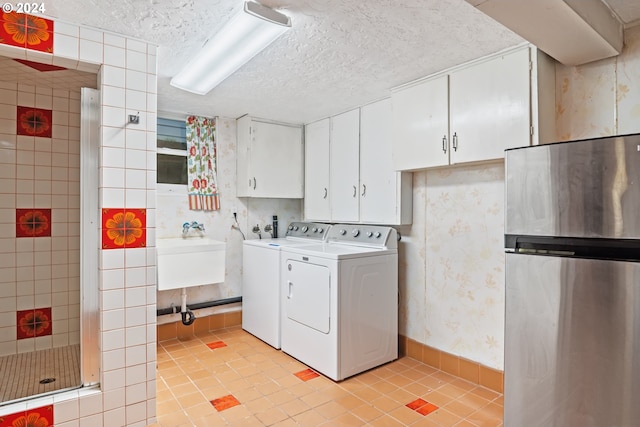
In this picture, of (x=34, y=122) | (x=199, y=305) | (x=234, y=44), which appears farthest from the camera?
(x=199, y=305)

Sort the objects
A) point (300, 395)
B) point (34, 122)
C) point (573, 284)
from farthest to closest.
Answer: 1. point (34, 122)
2. point (300, 395)
3. point (573, 284)

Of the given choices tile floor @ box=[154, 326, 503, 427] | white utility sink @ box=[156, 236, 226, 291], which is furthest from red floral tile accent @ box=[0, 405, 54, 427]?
white utility sink @ box=[156, 236, 226, 291]

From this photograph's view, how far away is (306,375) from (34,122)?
295 cm

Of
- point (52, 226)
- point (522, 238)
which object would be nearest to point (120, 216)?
point (52, 226)

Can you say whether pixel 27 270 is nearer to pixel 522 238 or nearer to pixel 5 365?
pixel 5 365

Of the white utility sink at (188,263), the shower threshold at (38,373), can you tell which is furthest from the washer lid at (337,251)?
the shower threshold at (38,373)

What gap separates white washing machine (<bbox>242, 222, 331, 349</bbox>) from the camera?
10.6 ft

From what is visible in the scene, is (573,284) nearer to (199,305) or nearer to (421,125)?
(421,125)

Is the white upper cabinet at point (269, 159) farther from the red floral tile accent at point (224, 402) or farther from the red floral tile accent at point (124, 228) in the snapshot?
the red floral tile accent at point (224, 402)

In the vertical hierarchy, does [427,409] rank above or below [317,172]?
below

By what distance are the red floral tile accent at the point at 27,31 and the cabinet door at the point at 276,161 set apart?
6.63ft

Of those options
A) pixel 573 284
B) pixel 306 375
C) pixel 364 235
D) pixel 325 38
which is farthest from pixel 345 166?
pixel 573 284

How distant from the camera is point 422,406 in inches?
89.7

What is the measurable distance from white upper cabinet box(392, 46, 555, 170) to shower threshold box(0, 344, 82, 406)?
8.79 ft
